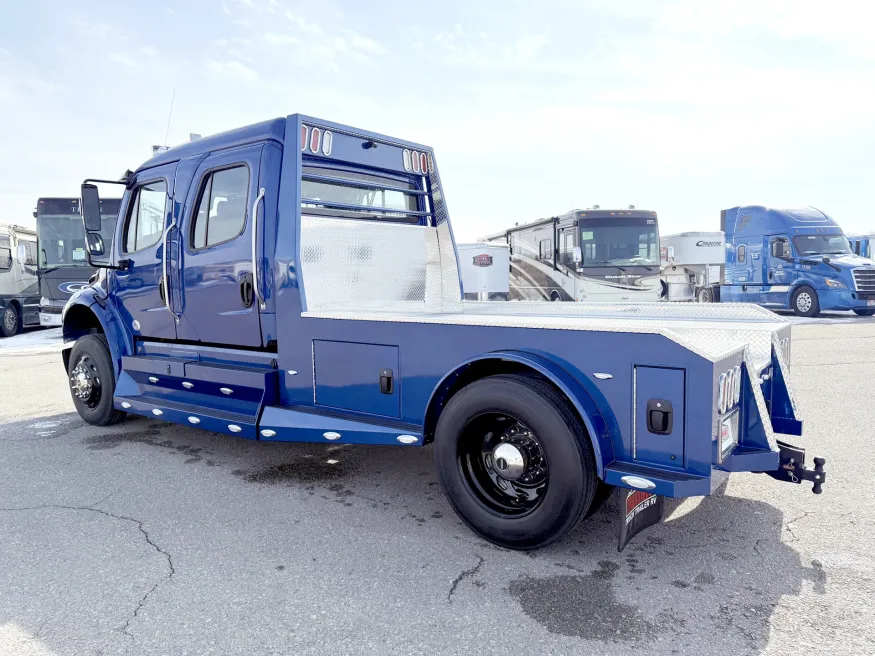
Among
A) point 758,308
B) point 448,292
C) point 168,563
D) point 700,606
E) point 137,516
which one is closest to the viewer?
point 700,606

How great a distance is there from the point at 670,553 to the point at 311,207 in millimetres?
3085

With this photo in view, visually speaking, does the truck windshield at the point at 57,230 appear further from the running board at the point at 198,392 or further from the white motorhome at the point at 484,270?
the running board at the point at 198,392

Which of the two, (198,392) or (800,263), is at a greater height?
(800,263)

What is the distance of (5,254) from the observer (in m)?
16.3

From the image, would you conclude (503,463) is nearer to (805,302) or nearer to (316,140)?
(316,140)

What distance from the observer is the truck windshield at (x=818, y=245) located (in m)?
17.1

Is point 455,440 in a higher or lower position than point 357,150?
lower

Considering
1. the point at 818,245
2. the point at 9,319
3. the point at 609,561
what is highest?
the point at 818,245

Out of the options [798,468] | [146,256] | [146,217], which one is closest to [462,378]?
[798,468]

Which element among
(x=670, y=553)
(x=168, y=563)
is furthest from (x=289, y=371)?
(x=670, y=553)

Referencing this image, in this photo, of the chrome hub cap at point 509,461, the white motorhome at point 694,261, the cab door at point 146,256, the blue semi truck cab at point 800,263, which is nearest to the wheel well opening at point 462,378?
the chrome hub cap at point 509,461

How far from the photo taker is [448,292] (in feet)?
17.6

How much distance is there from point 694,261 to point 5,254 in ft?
65.9

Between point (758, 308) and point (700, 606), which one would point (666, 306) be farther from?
point (700, 606)
